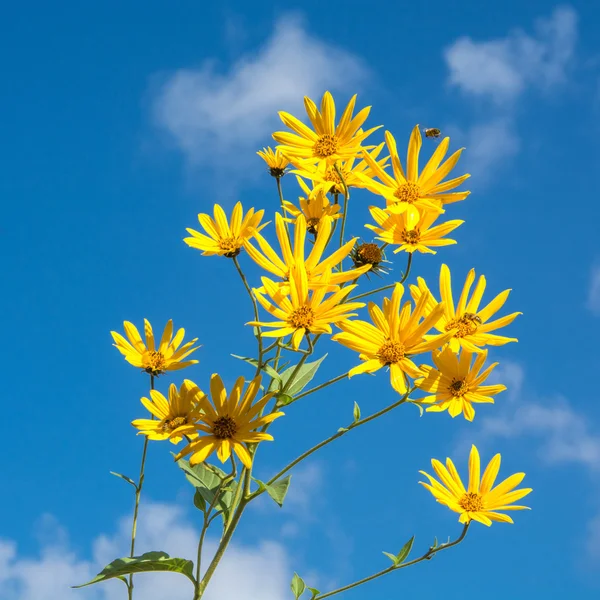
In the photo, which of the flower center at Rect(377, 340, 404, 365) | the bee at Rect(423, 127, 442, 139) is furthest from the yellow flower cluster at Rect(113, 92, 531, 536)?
the bee at Rect(423, 127, 442, 139)

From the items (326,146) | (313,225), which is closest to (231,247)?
(313,225)

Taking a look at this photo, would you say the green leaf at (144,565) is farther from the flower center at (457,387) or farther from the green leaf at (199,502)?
the flower center at (457,387)

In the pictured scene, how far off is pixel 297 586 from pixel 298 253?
5.68 feet

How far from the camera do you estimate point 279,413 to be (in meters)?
3.22

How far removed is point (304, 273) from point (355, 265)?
1.40 feet

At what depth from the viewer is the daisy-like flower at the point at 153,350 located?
156 inches

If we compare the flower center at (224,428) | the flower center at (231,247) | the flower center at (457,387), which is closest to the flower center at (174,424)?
the flower center at (224,428)

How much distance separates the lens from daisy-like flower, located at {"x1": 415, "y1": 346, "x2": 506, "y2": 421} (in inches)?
132

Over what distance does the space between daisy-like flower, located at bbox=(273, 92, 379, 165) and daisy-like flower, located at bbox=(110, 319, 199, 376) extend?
47.5 inches

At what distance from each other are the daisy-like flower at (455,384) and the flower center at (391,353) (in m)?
0.16

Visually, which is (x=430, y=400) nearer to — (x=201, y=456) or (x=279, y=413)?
(x=279, y=413)

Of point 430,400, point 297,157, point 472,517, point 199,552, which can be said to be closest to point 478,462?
point 472,517

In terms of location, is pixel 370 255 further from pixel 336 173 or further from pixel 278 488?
pixel 278 488

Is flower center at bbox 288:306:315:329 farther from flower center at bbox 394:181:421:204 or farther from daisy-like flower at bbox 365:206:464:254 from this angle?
flower center at bbox 394:181:421:204
